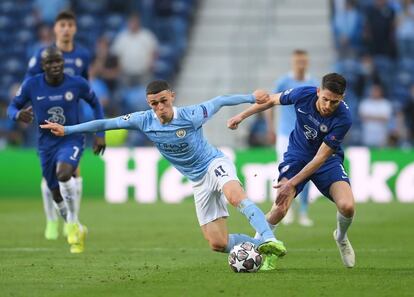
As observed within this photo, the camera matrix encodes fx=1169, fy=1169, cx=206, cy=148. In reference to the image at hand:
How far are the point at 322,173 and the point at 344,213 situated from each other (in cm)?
49

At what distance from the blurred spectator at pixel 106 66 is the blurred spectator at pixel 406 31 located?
622cm

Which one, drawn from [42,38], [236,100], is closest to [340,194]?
[236,100]

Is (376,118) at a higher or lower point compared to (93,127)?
lower

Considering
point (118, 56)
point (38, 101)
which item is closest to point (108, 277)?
point (38, 101)

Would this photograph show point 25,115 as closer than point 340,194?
No

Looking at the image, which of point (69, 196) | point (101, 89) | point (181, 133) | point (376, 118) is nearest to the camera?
point (181, 133)

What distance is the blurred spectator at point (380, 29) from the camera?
25219 mm

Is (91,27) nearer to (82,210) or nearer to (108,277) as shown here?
(82,210)

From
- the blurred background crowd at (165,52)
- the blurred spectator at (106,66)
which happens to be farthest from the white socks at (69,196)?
the blurred spectator at (106,66)

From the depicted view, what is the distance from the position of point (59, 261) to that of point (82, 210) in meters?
8.16

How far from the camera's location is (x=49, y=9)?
2673 cm

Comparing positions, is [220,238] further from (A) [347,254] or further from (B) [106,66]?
(B) [106,66]

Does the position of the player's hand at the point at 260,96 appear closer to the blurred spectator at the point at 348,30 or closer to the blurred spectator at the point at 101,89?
the blurred spectator at the point at 101,89

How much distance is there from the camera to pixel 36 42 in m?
26.2
